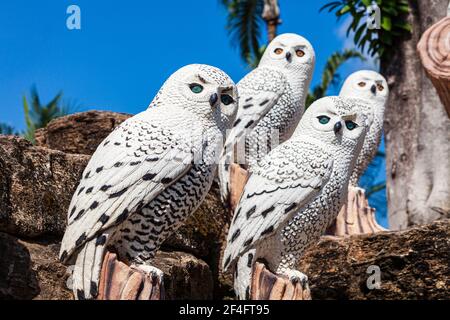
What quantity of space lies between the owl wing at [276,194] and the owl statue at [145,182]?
14.7 inches

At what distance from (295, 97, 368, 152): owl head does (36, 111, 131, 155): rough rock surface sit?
6.41ft

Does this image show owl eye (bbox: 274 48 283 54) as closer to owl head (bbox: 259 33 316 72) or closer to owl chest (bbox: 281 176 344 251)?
owl head (bbox: 259 33 316 72)

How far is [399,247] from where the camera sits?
657 centimetres

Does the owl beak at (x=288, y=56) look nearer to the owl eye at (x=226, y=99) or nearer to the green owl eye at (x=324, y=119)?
the green owl eye at (x=324, y=119)

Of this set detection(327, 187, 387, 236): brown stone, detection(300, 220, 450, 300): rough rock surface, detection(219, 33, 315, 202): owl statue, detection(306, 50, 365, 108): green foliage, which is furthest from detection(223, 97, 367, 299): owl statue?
detection(306, 50, 365, 108): green foliage

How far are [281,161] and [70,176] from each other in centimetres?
152

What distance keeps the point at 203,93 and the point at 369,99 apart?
9.75 feet

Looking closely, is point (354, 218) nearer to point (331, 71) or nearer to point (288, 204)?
point (288, 204)

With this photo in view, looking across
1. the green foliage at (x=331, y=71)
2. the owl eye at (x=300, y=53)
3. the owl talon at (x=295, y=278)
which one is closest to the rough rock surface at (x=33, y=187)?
the owl talon at (x=295, y=278)

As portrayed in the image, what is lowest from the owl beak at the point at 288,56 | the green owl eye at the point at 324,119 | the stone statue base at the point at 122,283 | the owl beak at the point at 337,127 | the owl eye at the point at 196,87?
the stone statue base at the point at 122,283

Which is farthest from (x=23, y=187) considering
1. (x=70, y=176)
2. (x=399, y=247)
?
(x=399, y=247)

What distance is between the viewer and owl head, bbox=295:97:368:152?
18.9 feet

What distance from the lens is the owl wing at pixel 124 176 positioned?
489 cm

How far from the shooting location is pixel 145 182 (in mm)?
4996
